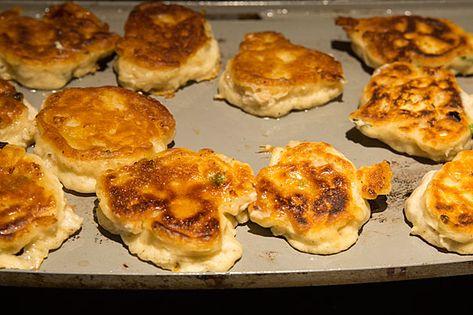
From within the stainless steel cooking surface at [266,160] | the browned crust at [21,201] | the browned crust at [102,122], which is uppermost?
the browned crust at [102,122]

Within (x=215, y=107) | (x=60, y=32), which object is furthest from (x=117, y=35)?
(x=215, y=107)

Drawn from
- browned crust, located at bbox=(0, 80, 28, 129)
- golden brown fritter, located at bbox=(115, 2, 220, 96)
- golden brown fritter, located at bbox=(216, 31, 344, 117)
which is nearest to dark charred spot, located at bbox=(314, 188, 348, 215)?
golden brown fritter, located at bbox=(216, 31, 344, 117)

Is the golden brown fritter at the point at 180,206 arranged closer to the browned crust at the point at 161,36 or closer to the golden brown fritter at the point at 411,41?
the browned crust at the point at 161,36

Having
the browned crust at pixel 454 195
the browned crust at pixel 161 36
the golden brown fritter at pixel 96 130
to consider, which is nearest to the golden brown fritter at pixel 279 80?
the browned crust at pixel 161 36

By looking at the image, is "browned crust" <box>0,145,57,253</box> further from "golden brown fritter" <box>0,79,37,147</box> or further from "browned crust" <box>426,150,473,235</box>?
"browned crust" <box>426,150,473,235</box>

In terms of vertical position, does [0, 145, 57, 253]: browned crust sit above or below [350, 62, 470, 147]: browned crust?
below

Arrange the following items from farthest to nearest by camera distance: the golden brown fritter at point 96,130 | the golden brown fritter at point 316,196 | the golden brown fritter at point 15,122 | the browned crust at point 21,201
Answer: the golden brown fritter at point 15,122 < the golden brown fritter at point 96,130 < the golden brown fritter at point 316,196 < the browned crust at point 21,201
